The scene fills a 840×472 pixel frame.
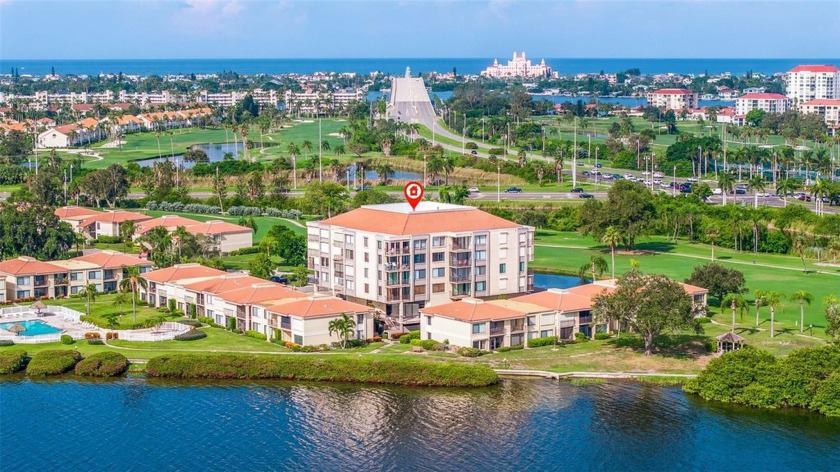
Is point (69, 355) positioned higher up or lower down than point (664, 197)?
lower down

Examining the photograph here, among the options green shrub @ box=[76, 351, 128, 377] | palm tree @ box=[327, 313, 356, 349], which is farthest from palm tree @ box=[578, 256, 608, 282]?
green shrub @ box=[76, 351, 128, 377]

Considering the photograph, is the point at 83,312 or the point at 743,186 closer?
the point at 83,312

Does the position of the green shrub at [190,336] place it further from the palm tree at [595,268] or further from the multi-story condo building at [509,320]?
the palm tree at [595,268]

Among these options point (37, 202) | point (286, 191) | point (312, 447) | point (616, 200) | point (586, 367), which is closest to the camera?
point (312, 447)

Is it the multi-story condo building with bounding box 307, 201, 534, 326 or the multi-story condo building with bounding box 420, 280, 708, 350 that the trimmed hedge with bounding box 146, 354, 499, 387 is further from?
the multi-story condo building with bounding box 307, 201, 534, 326

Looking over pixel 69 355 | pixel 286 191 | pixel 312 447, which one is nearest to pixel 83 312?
pixel 69 355

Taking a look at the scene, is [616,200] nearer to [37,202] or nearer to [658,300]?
[658,300]

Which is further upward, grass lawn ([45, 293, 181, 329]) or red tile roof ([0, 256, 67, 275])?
red tile roof ([0, 256, 67, 275])
